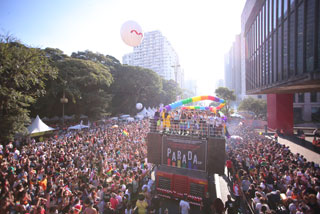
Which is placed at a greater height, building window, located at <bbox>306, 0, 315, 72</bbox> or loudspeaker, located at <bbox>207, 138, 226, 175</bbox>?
building window, located at <bbox>306, 0, 315, 72</bbox>

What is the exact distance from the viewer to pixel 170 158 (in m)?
8.88

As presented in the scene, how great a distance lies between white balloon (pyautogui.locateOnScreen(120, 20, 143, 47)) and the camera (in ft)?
34.0

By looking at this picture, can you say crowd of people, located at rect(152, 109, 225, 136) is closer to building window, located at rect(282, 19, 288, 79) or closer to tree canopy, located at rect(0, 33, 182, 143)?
building window, located at rect(282, 19, 288, 79)

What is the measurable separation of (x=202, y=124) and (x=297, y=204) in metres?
4.77

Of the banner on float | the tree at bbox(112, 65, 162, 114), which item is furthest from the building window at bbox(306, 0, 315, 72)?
the tree at bbox(112, 65, 162, 114)

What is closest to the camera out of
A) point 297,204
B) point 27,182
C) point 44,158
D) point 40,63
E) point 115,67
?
point 297,204

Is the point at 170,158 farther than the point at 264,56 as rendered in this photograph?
No

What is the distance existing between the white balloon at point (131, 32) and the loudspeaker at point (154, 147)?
20.6ft

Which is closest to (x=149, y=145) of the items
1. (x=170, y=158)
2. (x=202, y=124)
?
(x=170, y=158)

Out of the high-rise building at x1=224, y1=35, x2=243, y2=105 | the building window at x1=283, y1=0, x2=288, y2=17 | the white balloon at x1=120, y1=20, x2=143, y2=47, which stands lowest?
the white balloon at x1=120, y1=20, x2=143, y2=47

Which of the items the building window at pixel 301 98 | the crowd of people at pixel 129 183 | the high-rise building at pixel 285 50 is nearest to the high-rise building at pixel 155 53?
the building window at pixel 301 98

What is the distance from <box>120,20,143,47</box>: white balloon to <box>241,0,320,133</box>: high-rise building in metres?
11.2

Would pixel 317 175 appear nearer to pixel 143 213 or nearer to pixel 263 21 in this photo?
pixel 143 213

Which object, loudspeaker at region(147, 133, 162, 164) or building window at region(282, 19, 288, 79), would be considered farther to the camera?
building window at region(282, 19, 288, 79)
